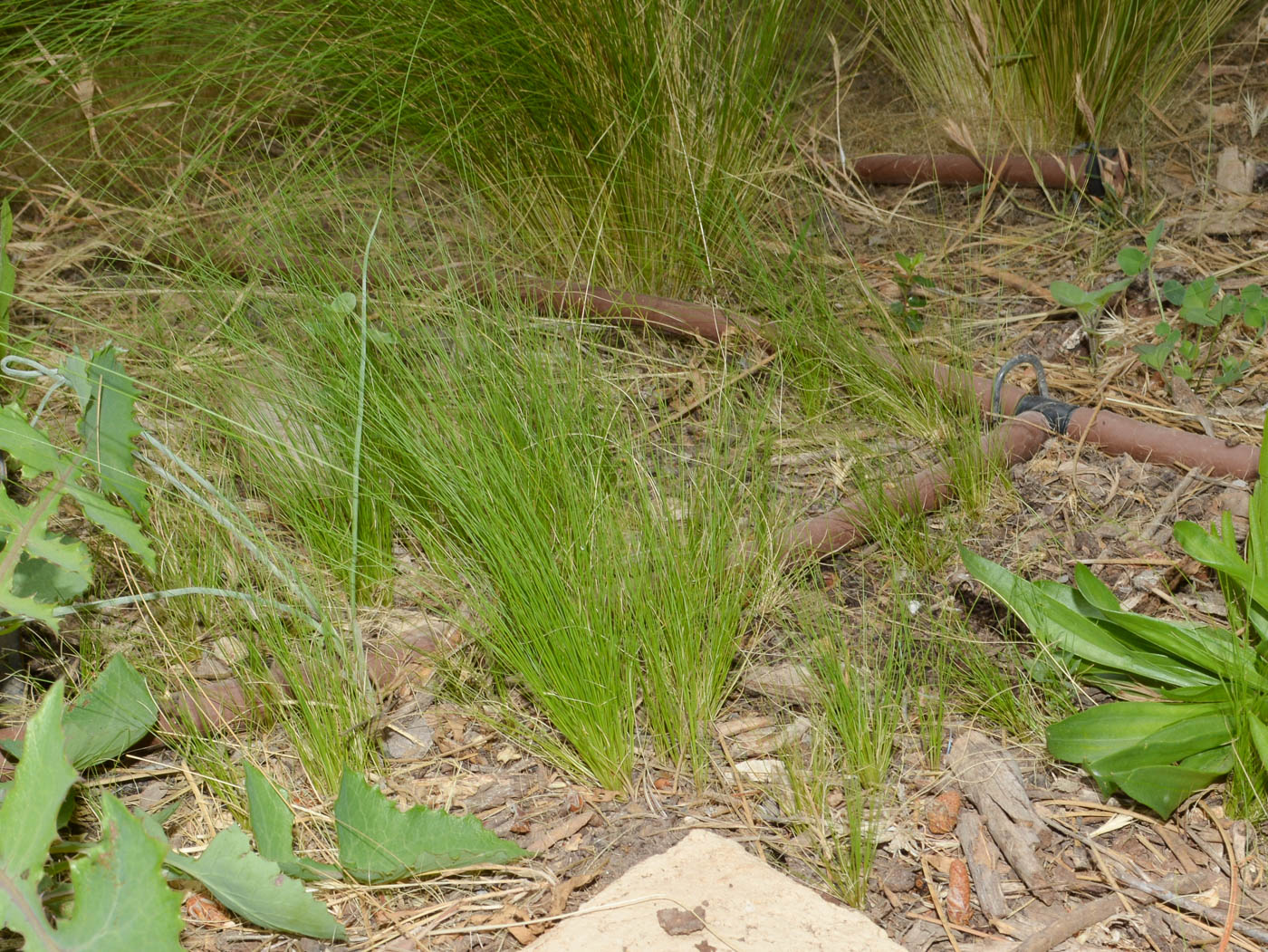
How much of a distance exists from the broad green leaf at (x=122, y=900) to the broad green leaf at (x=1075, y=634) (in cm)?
94

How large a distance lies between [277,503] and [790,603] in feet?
2.55

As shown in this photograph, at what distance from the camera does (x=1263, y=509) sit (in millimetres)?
1328

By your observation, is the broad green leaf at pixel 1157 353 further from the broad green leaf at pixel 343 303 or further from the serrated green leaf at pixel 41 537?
the serrated green leaf at pixel 41 537

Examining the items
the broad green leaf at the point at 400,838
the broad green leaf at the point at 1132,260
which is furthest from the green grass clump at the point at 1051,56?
the broad green leaf at the point at 400,838

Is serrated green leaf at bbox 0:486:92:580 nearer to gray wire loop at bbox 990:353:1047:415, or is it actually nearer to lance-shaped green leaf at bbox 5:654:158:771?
lance-shaped green leaf at bbox 5:654:158:771

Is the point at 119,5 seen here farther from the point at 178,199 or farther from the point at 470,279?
the point at 470,279

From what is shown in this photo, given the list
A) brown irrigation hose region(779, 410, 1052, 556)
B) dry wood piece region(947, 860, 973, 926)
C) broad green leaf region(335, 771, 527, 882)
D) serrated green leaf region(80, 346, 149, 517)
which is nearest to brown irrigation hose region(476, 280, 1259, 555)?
brown irrigation hose region(779, 410, 1052, 556)

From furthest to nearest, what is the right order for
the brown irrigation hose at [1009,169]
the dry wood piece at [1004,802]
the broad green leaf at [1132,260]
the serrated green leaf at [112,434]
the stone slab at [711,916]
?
the brown irrigation hose at [1009,169]
the broad green leaf at [1132,260]
the serrated green leaf at [112,434]
the dry wood piece at [1004,802]
the stone slab at [711,916]

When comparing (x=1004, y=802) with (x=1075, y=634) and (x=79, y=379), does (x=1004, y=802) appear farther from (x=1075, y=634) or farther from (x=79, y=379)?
(x=79, y=379)

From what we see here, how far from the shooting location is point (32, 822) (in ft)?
3.21

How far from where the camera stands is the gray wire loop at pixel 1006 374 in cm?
183

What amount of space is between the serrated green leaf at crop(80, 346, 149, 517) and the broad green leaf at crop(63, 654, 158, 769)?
223 millimetres

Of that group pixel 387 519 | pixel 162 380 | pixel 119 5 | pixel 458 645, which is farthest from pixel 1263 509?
pixel 119 5

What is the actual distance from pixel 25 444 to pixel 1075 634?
4.16 ft
